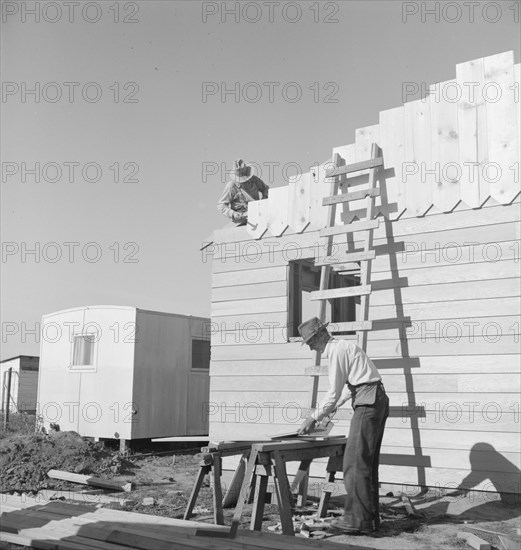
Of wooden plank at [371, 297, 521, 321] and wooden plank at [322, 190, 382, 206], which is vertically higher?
wooden plank at [322, 190, 382, 206]

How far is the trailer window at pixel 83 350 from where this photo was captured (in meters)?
15.7

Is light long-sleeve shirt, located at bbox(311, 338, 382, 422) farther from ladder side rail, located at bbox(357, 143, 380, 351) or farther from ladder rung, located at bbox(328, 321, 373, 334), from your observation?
ladder side rail, located at bbox(357, 143, 380, 351)

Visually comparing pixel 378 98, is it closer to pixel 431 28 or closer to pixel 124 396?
pixel 431 28

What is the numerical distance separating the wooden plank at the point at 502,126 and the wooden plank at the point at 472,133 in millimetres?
78

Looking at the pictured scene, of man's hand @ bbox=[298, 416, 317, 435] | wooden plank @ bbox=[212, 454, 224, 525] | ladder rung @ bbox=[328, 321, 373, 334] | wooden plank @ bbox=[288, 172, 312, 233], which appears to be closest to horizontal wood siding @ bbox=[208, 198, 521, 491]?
wooden plank @ bbox=[288, 172, 312, 233]

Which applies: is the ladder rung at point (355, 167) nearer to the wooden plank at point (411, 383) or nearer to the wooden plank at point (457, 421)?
the wooden plank at point (411, 383)

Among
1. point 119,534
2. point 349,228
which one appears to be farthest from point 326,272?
point 119,534

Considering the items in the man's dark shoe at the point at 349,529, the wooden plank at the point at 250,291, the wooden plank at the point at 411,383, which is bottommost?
the man's dark shoe at the point at 349,529

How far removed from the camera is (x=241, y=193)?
10.4 meters

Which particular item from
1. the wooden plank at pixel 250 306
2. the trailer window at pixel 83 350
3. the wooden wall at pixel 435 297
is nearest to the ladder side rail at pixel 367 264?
the wooden wall at pixel 435 297

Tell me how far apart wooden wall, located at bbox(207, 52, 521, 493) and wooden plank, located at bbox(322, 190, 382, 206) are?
0.41 metres

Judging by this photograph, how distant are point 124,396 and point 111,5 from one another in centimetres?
847

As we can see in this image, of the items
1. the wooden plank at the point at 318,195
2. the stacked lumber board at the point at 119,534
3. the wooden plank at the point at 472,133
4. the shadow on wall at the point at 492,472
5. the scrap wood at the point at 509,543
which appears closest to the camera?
the stacked lumber board at the point at 119,534

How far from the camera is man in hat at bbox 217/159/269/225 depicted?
407 inches
